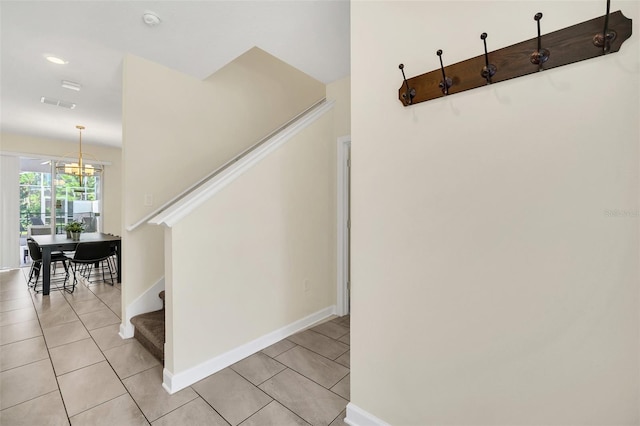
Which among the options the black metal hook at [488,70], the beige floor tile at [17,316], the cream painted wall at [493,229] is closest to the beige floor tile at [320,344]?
the cream painted wall at [493,229]

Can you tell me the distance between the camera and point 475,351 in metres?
1.20

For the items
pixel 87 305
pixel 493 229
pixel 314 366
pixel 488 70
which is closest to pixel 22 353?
pixel 87 305

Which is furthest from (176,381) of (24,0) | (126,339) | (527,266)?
(24,0)

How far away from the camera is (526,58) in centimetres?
105

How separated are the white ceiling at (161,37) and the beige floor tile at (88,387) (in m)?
2.63

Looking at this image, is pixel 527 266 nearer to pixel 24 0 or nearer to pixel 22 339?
pixel 24 0

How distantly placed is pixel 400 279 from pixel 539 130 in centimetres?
85

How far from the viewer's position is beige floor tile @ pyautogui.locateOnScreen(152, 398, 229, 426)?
5.26ft

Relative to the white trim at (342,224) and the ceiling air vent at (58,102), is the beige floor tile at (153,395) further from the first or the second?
the ceiling air vent at (58,102)

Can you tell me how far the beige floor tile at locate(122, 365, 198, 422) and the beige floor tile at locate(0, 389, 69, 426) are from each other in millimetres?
339

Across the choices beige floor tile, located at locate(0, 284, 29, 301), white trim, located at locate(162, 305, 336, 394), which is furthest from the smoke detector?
beige floor tile, located at locate(0, 284, 29, 301)

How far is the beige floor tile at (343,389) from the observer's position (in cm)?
184

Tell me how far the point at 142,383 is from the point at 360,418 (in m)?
1.52

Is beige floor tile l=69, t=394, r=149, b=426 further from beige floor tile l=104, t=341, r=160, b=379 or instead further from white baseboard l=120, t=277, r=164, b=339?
white baseboard l=120, t=277, r=164, b=339
